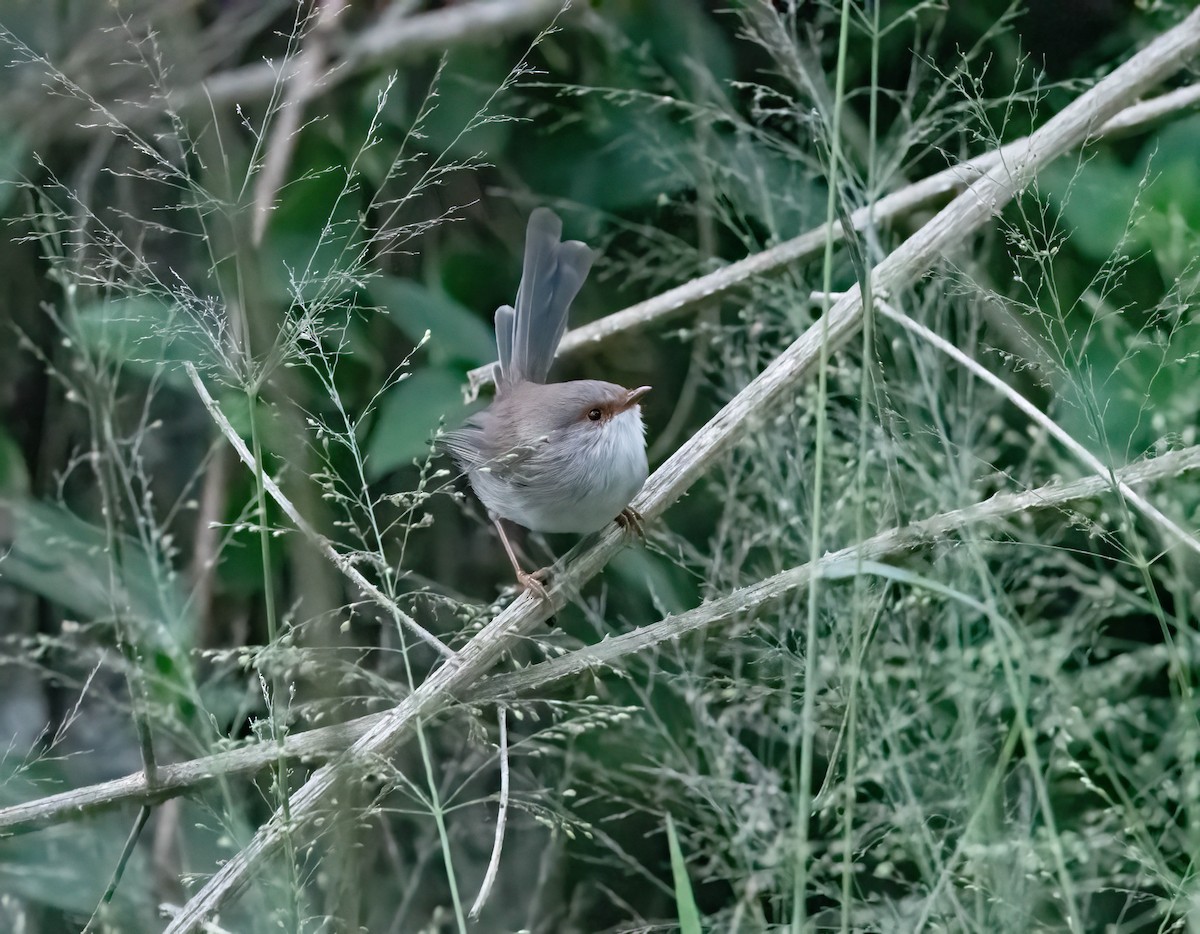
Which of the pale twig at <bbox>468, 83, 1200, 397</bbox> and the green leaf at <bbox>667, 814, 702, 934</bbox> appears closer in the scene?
the green leaf at <bbox>667, 814, 702, 934</bbox>

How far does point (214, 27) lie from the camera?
8.39 ft

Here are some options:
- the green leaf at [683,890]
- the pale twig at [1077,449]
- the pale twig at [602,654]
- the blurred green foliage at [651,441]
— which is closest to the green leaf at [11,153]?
the blurred green foliage at [651,441]

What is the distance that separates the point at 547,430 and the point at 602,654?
1.96ft

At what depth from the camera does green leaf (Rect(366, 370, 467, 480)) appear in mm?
2152

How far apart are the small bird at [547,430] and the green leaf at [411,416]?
2.2 inches

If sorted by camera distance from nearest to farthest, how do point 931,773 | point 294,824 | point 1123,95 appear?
point 294,824
point 931,773
point 1123,95

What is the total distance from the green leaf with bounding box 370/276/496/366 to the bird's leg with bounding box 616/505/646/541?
0.53m

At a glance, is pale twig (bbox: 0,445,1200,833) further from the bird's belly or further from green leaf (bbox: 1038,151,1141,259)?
green leaf (bbox: 1038,151,1141,259)

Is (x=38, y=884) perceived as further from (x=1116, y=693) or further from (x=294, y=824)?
(x=1116, y=693)

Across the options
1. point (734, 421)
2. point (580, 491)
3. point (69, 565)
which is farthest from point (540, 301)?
point (69, 565)

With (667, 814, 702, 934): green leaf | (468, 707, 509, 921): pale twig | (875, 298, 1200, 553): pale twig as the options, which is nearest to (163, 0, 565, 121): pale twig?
(875, 298, 1200, 553): pale twig

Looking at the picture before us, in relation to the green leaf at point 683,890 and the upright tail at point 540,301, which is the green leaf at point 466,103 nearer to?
the upright tail at point 540,301

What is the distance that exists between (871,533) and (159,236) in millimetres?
1824

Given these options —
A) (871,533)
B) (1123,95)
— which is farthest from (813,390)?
(1123,95)
